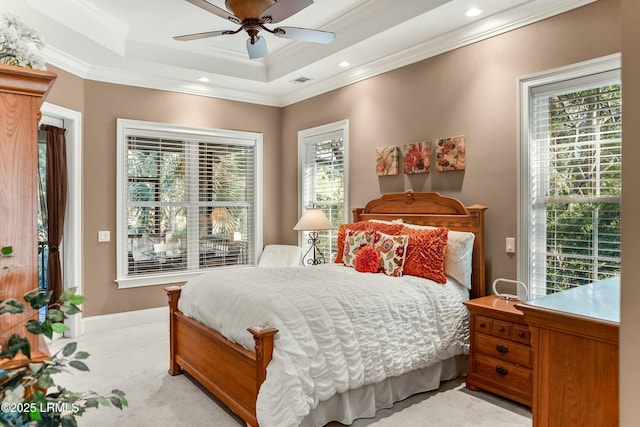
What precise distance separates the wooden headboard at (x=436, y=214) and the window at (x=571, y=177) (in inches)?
12.8

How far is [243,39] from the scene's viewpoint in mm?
4523

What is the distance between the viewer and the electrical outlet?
3305mm

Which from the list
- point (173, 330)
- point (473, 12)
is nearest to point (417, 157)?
point (473, 12)

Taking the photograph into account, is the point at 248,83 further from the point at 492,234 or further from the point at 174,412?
the point at 174,412

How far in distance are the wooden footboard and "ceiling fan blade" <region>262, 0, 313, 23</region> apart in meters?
2.01

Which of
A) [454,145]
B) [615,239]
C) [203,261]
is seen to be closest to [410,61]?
[454,145]

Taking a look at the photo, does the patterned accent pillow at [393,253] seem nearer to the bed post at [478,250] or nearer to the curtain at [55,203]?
the bed post at [478,250]

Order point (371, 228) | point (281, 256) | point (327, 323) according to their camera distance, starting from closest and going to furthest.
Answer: point (327, 323)
point (371, 228)
point (281, 256)

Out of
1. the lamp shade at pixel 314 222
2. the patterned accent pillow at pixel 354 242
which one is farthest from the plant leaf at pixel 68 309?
the lamp shade at pixel 314 222

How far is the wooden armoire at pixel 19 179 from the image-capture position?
4.13 feet

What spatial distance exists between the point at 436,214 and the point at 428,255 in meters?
0.60

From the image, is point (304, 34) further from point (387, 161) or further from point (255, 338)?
point (255, 338)

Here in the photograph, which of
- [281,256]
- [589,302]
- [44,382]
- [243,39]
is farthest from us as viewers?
[281,256]

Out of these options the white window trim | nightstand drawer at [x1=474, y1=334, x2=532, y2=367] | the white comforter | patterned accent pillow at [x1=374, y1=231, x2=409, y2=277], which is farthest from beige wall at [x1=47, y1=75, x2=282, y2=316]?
nightstand drawer at [x1=474, y1=334, x2=532, y2=367]
